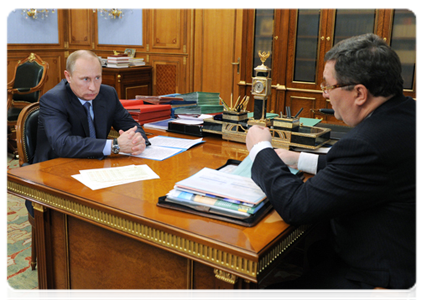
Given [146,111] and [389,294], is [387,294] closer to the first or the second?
[389,294]

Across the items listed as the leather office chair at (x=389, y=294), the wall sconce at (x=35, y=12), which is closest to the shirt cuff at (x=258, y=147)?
the leather office chair at (x=389, y=294)

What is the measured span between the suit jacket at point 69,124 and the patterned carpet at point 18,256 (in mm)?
716

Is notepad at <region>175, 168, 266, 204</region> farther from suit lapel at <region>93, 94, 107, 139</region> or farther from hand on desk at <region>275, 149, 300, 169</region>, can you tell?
suit lapel at <region>93, 94, 107, 139</region>

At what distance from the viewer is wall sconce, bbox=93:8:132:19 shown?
684 cm

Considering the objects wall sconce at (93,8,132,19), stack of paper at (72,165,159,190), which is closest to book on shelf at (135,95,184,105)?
stack of paper at (72,165,159,190)

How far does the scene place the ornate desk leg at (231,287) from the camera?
1.23 meters

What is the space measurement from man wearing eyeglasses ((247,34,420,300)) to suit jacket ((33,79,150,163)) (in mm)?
1060

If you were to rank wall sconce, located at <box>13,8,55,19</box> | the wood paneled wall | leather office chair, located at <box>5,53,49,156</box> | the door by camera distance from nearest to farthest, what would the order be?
1. leather office chair, located at <box>5,53,49,156</box>
2. the door
3. the wood paneled wall
4. wall sconce, located at <box>13,8,55,19</box>

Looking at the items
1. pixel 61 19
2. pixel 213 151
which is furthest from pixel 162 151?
pixel 61 19

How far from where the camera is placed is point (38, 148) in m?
2.27

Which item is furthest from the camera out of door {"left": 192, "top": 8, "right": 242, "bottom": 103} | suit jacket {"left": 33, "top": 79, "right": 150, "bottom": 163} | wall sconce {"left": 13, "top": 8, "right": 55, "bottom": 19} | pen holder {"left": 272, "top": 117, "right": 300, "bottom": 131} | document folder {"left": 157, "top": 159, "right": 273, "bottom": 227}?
wall sconce {"left": 13, "top": 8, "right": 55, "bottom": 19}

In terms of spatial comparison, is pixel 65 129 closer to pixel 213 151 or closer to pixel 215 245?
pixel 213 151

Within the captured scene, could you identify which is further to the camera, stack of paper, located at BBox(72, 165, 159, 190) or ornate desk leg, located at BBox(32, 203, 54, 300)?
ornate desk leg, located at BBox(32, 203, 54, 300)

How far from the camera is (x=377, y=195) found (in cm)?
120
